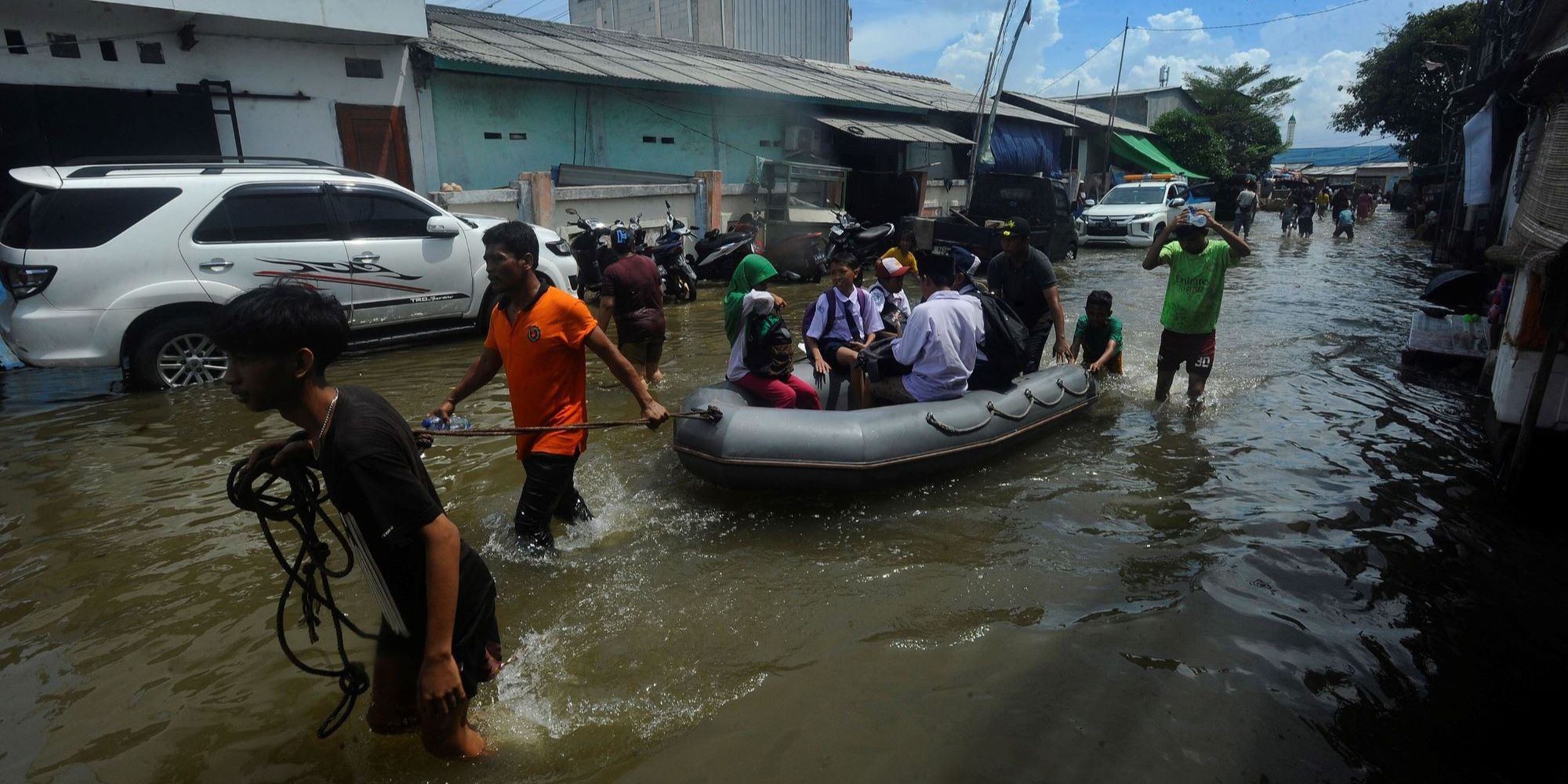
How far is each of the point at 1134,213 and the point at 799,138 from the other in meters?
8.60

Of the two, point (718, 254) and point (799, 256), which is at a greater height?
point (718, 254)

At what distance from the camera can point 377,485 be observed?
6.15 ft

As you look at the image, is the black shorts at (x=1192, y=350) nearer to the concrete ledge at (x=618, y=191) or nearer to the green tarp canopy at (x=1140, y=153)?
the concrete ledge at (x=618, y=191)

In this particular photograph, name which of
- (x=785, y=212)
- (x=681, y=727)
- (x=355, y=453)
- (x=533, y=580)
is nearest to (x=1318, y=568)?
(x=681, y=727)

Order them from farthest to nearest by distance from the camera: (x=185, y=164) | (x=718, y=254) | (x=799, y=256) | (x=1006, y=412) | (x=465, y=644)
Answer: (x=799, y=256) → (x=718, y=254) → (x=185, y=164) → (x=1006, y=412) → (x=465, y=644)

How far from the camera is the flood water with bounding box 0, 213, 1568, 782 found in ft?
8.93

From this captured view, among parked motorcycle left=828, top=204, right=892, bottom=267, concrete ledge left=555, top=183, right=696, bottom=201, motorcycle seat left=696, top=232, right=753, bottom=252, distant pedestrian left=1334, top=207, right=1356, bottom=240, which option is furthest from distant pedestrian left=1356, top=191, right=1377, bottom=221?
concrete ledge left=555, top=183, right=696, bottom=201

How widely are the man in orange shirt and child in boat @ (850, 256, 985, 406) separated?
7.07 ft

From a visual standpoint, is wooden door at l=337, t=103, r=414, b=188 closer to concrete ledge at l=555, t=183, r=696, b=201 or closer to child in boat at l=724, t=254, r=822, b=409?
concrete ledge at l=555, t=183, r=696, b=201

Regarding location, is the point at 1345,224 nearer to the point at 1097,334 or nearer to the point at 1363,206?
the point at 1363,206

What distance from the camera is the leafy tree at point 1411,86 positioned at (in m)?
27.7

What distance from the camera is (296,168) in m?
7.14

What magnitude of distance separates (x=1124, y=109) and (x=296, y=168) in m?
41.5

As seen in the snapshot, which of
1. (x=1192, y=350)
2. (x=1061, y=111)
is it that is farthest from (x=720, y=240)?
(x=1061, y=111)
